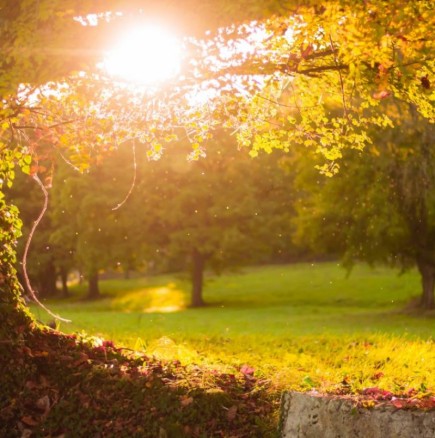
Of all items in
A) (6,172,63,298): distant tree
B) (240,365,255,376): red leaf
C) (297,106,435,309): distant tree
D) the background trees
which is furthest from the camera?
(6,172,63,298): distant tree

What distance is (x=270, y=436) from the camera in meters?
7.53

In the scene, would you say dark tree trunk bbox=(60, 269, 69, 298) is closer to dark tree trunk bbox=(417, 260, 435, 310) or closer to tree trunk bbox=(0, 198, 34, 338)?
dark tree trunk bbox=(417, 260, 435, 310)

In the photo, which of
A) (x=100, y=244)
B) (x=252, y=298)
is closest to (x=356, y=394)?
(x=100, y=244)

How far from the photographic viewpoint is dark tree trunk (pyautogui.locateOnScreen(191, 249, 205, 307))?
138ft

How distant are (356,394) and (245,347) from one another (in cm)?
494

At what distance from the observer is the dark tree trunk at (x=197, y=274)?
138ft

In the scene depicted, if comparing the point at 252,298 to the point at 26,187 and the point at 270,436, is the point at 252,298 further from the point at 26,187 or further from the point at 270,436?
the point at 270,436

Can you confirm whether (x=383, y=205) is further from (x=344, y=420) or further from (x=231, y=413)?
(x=344, y=420)

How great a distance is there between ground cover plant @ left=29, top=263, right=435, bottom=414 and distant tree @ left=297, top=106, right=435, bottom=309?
2701 millimetres

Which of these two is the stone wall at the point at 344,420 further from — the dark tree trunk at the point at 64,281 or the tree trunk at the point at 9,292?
the dark tree trunk at the point at 64,281

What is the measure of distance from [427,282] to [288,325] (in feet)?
20.5

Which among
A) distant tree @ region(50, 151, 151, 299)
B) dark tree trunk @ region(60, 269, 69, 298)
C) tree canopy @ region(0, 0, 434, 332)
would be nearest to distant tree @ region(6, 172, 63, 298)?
dark tree trunk @ region(60, 269, 69, 298)

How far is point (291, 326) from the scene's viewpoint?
2753 centimetres

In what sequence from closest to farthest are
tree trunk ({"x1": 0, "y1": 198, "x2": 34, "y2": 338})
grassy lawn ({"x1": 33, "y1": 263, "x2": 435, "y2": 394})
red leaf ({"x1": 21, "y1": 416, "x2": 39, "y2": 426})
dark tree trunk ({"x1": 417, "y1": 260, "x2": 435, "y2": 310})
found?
red leaf ({"x1": 21, "y1": 416, "x2": 39, "y2": 426}) → tree trunk ({"x1": 0, "y1": 198, "x2": 34, "y2": 338}) → grassy lawn ({"x1": 33, "y1": 263, "x2": 435, "y2": 394}) → dark tree trunk ({"x1": 417, "y1": 260, "x2": 435, "y2": 310})
